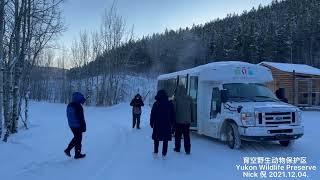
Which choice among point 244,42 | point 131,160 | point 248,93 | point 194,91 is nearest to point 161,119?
point 131,160

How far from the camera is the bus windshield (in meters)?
13.5

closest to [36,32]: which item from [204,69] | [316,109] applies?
[204,69]

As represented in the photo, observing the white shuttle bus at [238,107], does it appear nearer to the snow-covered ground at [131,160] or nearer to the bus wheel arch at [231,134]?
the bus wheel arch at [231,134]

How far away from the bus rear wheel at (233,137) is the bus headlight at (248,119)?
1.74 feet

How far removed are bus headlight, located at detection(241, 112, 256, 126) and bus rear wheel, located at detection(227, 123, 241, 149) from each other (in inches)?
20.8

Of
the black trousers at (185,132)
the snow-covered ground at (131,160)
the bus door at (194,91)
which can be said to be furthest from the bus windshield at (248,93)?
the black trousers at (185,132)

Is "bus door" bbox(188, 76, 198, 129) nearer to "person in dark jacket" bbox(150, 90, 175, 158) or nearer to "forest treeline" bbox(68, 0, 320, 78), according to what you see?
"person in dark jacket" bbox(150, 90, 175, 158)

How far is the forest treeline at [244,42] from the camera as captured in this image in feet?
262

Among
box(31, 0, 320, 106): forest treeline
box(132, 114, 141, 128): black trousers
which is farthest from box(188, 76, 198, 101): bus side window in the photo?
box(31, 0, 320, 106): forest treeline

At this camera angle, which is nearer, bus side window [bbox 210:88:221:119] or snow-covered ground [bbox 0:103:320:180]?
snow-covered ground [bbox 0:103:320:180]

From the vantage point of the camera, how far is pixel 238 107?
496 inches

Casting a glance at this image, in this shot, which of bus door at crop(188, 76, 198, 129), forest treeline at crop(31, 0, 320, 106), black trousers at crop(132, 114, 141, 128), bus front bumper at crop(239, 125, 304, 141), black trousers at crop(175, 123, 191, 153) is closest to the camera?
black trousers at crop(175, 123, 191, 153)

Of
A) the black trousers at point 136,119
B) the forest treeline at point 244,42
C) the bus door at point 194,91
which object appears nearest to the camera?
the bus door at point 194,91

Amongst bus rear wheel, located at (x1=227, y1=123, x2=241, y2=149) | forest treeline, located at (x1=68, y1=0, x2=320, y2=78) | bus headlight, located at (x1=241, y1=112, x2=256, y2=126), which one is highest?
forest treeline, located at (x1=68, y1=0, x2=320, y2=78)
